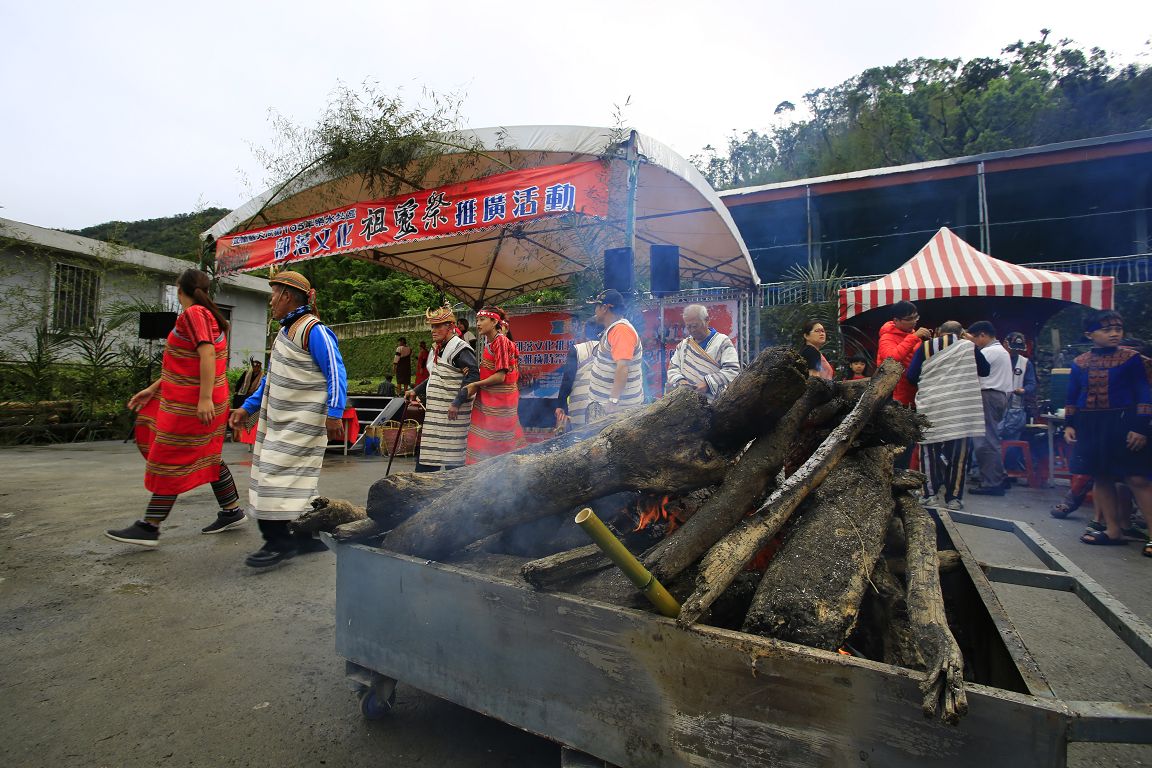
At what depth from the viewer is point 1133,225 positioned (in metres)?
14.0

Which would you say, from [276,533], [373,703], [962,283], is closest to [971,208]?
[962,283]

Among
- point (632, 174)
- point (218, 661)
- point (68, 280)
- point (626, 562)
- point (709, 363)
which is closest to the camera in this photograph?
point (626, 562)

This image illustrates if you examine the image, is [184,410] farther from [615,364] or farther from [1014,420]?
[1014,420]

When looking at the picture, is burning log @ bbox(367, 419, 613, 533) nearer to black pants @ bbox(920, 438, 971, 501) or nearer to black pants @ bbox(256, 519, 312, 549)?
black pants @ bbox(256, 519, 312, 549)

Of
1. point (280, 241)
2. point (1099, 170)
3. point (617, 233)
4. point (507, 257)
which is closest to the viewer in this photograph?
point (280, 241)

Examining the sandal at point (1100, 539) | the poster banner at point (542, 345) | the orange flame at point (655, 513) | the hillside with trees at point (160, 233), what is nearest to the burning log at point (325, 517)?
the orange flame at point (655, 513)

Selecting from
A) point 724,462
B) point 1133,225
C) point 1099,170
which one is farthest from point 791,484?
point 1133,225

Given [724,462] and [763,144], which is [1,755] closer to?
[724,462]

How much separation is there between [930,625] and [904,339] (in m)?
5.03

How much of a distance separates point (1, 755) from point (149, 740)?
409mm

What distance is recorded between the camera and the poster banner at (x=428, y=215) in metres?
4.98

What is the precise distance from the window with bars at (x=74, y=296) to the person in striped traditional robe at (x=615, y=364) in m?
13.7

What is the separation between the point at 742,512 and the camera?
163cm

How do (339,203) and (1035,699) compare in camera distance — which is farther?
(339,203)
